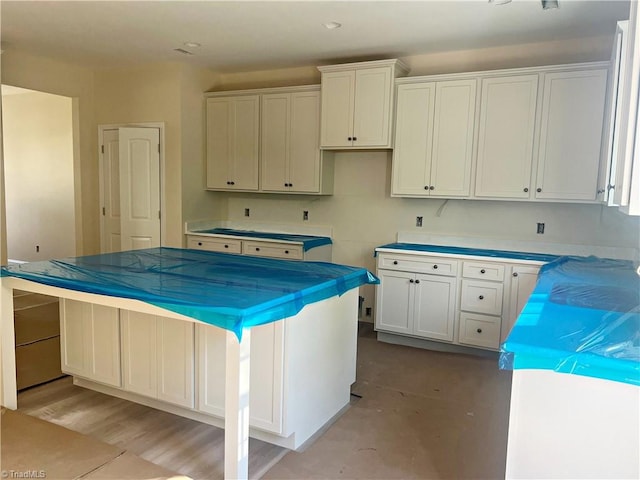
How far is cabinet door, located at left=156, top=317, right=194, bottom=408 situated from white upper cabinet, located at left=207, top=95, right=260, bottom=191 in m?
2.66

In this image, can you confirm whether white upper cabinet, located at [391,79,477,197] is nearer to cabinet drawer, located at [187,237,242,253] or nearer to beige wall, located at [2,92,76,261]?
cabinet drawer, located at [187,237,242,253]

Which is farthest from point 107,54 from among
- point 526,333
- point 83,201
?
point 526,333

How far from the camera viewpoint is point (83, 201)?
17.9 ft

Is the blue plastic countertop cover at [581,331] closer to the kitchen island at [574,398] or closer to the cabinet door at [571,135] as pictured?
the kitchen island at [574,398]

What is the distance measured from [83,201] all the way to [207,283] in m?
3.80

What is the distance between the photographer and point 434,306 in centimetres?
406

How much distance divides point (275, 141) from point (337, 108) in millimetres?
815

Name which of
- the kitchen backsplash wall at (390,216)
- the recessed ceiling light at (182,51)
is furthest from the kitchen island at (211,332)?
the recessed ceiling light at (182,51)

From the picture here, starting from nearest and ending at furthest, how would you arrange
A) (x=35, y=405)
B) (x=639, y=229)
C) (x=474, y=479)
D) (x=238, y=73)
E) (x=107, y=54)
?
(x=474, y=479) < (x=35, y=405) < (x=639, y=229) < (x=107, y=54) < (x=238, y=73)

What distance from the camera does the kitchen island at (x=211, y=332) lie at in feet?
6.82

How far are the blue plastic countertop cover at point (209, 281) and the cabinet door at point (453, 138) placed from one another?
65.8 inches

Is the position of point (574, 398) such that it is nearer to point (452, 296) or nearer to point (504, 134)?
point (452, 296)

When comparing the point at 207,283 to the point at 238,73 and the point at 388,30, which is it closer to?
the point at 388,30

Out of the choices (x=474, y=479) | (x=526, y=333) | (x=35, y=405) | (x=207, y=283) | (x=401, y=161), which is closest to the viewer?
(x=526, y=333)
